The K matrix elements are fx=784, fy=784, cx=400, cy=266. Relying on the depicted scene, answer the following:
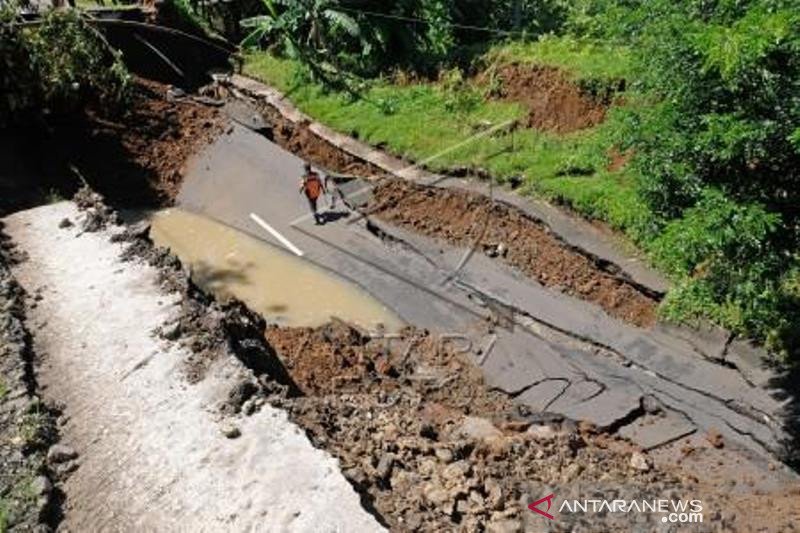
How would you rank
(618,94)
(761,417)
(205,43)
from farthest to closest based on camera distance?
(205,43) → (618,94) → (761,417)

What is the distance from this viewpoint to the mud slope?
6551 millimetres

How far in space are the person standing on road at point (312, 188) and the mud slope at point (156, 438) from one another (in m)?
3.98

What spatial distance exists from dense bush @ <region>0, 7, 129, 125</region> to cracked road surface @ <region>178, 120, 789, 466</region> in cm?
370

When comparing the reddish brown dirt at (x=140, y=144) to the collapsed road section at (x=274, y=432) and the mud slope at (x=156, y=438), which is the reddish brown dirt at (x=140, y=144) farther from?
the mud slope at (x=156, y=438)

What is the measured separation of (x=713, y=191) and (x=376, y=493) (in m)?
3.88

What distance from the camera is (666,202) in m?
7.31

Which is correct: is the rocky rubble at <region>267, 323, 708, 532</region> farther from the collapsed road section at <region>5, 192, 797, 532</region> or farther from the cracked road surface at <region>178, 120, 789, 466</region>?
the cracked road surface at <region>178, 120, 789, 466</region>

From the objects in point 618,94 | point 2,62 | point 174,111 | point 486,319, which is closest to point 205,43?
point 174,111

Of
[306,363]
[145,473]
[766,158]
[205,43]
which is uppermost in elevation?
[766,158]

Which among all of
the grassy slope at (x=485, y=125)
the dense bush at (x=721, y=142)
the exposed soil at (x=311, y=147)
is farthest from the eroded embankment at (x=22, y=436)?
the grassy slope at (x=485, y=125)

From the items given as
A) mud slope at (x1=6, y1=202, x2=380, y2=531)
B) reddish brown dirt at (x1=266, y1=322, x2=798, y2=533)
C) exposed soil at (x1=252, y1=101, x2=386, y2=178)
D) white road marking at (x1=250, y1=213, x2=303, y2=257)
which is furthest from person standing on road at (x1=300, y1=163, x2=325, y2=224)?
mud slope at (x1=6, y1=202, x2=380, y2=531)

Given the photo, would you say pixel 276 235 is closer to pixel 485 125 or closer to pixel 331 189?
pixel 331 189

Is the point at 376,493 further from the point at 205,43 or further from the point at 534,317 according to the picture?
the point at 205,43

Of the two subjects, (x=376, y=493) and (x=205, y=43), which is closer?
(x=376, y=493)
